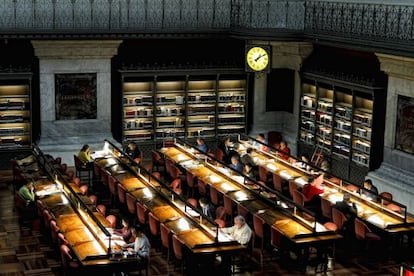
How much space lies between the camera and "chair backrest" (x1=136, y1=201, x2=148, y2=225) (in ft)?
47.8

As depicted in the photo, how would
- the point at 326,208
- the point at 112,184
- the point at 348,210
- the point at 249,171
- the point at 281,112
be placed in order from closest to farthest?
the point at 348,210
the point at 326,208
the point at 112,184
the point at 249,171
the point at 281,112

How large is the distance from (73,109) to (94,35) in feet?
7.37

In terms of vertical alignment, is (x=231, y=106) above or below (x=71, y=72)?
below

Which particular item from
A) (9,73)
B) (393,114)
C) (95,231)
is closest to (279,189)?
(393,114)

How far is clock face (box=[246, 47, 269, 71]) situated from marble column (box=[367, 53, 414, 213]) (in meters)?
2.61

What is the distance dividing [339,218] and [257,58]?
544 cm

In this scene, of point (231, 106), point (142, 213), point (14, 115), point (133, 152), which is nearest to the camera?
point (142, 213)

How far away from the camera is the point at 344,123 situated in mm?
19297

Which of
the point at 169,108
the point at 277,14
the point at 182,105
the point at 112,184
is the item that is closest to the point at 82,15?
the point at 169,108

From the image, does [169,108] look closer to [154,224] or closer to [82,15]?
[82,15]

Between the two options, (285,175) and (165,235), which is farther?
(285,175)

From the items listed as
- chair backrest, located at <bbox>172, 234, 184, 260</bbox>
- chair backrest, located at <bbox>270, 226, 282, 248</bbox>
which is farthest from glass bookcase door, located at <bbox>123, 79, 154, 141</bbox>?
chair backrest, located at <bbox>172, 234, 184, 260</bbox>

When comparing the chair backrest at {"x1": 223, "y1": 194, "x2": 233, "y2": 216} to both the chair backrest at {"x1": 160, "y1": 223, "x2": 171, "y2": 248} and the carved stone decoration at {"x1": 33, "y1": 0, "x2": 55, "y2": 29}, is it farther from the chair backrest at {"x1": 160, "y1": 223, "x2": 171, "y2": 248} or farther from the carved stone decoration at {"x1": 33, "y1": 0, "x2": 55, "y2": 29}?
the carved stone decoration at {"x1": 33, "y1": 0, "x2": 55, "y2": 29}

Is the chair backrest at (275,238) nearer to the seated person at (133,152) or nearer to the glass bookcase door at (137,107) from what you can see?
the seated person at (133,152)
